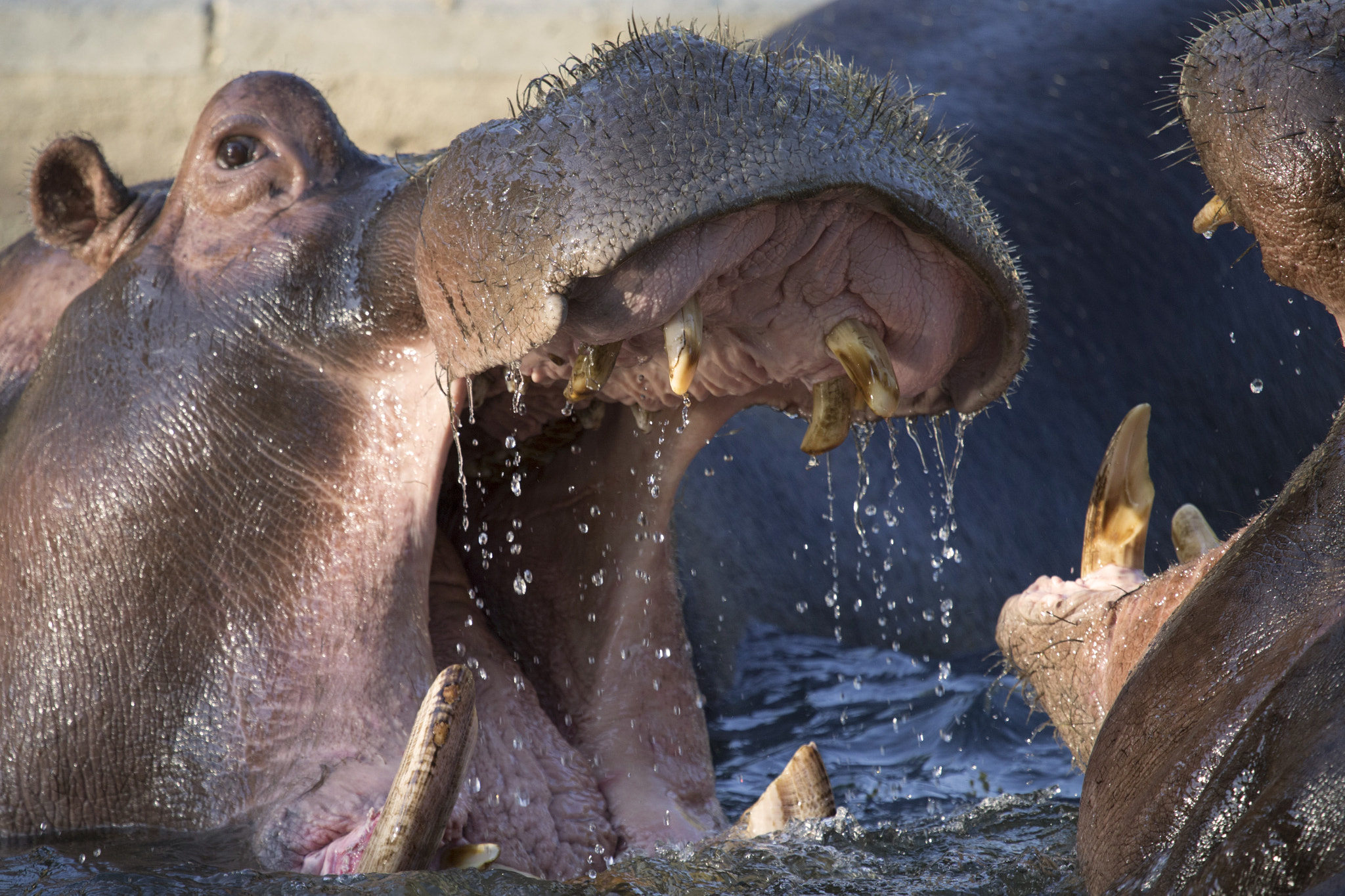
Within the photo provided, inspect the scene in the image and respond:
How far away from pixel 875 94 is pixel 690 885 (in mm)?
905

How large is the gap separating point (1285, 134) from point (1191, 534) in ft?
2.63

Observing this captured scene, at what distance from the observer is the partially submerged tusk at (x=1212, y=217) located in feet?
5.57

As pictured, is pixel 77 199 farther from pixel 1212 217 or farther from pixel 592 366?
pixel 1212 217

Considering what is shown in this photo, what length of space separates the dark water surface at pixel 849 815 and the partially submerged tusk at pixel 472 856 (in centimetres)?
2

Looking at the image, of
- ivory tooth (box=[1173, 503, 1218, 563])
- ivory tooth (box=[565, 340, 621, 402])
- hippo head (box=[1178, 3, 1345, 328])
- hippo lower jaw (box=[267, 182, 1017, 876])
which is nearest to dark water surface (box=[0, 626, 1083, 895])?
hippo lower jaw (box=[267, 182, 1017, 876])

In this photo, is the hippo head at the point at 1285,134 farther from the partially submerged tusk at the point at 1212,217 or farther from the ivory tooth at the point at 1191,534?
the ivory tooth at the point at 1191,534

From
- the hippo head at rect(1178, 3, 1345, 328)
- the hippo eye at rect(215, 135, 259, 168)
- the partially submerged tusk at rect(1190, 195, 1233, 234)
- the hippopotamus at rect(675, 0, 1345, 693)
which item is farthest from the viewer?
the hippopotamus at rect(675, 0, 1345, 693)

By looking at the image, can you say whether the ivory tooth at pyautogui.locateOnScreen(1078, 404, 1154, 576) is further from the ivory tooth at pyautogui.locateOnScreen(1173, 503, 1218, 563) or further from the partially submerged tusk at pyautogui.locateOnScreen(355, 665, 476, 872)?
the partially submerged tusk at pyautogui.locateOnScreen(355, 665, 476, 872)

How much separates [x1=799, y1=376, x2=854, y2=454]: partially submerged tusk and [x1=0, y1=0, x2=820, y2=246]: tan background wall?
15.4ft

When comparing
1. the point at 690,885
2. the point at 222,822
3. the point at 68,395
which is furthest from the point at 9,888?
the point at 690,885

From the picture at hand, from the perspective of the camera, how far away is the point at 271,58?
21.8 ft

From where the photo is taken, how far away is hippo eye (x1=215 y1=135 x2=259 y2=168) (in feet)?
6.74

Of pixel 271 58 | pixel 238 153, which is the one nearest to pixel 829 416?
pixel 238 153

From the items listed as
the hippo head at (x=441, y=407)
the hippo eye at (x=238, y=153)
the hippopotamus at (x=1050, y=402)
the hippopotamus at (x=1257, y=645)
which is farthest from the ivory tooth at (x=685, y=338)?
the hippopotamus at (x=1050, y=402)
